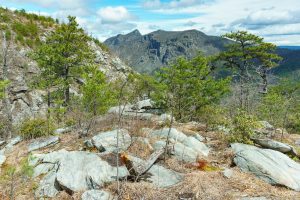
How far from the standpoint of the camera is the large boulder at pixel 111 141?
12.0m

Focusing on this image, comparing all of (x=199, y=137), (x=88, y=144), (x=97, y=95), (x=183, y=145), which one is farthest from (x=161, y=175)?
(x=97, y=95)

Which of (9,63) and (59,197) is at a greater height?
(9,63)

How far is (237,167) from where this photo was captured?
11273mm

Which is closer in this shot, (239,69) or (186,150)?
(186,150)

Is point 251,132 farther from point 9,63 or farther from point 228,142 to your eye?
point 9,63

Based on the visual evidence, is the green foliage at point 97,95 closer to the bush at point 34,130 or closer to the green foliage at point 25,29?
the bush at point 34,130

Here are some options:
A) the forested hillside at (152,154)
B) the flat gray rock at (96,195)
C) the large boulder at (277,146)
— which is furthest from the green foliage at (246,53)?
the flat gray rock at (96,195)

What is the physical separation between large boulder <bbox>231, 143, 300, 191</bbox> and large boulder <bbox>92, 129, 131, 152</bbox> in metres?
3.96

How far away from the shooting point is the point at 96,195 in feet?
29.6

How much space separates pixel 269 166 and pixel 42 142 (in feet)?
30.0

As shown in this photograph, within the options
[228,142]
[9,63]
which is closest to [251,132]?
[228,142]

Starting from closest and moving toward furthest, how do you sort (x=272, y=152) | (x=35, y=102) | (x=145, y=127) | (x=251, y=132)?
(x=272, y=152)
(x=251, y=132)
(x=145, y=127)
(x=35, y=102)

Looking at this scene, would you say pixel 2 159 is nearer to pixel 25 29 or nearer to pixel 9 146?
pixel 9 146

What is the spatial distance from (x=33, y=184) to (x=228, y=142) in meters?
7.56
